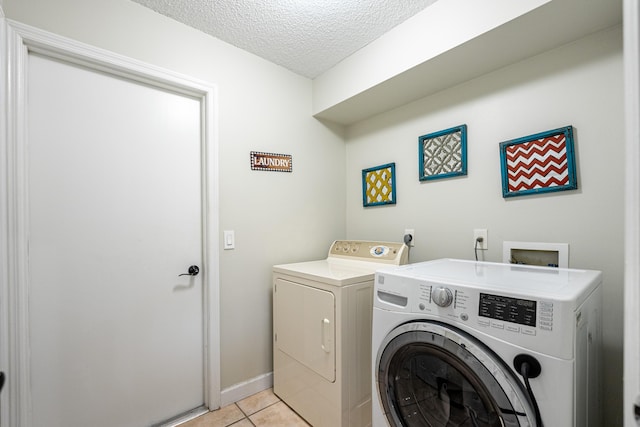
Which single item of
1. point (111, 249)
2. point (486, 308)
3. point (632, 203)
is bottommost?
point (486, 308)

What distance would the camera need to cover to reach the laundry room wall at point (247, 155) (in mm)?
1526

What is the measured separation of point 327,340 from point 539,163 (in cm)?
144

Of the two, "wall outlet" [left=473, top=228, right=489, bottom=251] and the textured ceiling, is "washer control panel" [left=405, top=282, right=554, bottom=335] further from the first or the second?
the textured ceiling

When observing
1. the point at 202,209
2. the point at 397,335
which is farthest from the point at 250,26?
the point at 397,335

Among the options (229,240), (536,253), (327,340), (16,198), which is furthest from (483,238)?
(16,198)

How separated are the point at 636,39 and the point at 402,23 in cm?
135

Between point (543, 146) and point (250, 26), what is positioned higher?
point (250, 26)

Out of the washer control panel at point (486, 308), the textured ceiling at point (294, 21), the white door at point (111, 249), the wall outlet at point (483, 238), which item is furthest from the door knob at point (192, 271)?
the wall outlet at point (483, 238)

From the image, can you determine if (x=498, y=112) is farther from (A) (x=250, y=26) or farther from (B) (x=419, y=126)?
(A) (x=250, y=26)

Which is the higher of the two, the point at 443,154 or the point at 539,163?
the point at 443,154

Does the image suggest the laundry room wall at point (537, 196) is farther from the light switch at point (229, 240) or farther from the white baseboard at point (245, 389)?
the white baseboard at point (245, 389)

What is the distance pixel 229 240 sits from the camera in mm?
1848

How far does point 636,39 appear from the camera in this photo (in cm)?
56

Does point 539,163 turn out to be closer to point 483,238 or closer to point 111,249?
point 483,238
